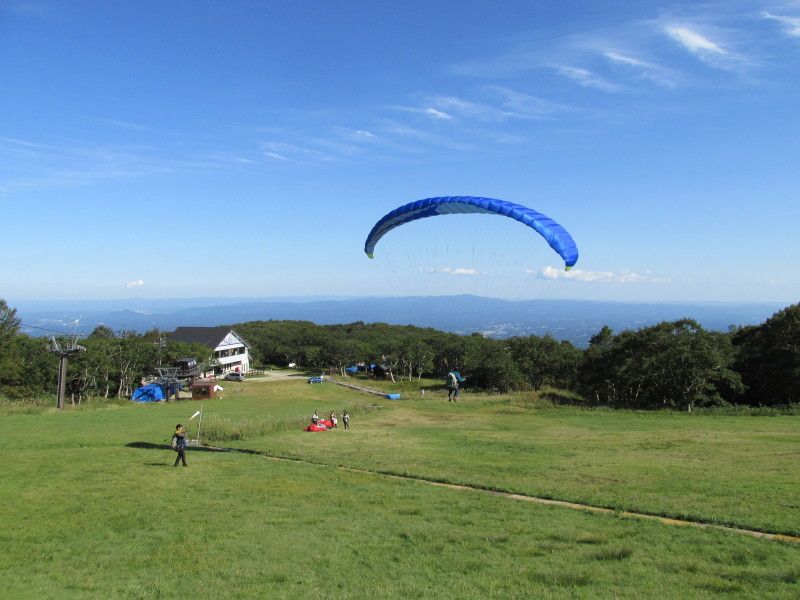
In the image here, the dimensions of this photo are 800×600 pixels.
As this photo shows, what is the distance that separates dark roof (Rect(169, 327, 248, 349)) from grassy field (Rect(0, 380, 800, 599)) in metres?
62.0

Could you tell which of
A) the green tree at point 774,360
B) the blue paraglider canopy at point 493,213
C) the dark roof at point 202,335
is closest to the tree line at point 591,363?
the green tree at point 774,360

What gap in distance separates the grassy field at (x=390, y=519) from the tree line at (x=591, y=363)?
20293mm

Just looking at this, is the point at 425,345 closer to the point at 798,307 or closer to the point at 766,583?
the point at 798,307

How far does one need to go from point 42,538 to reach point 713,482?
18701 mm

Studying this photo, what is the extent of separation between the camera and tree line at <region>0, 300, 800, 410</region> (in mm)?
46594

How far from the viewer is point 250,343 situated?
342 ft

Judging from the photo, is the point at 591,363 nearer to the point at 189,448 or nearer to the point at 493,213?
the point at 493,213

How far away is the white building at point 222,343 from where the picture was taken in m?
87.9

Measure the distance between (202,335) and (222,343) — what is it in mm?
4916

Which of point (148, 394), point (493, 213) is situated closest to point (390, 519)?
point (493, 213)

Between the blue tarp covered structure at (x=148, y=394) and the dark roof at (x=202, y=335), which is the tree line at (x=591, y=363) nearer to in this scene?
the blue tarp covered structure at (x=148, y=394)

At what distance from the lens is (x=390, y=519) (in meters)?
14.0

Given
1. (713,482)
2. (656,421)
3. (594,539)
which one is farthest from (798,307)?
(594,539)

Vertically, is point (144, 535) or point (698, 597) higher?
point (698, 597)
